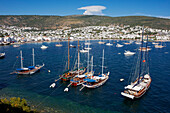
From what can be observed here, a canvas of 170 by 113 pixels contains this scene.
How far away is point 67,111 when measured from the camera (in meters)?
28.9

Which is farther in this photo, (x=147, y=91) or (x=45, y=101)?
(x=147, y=91)

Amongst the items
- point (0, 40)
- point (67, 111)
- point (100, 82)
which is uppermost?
point (0, 40)

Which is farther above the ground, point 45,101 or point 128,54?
point 128,54

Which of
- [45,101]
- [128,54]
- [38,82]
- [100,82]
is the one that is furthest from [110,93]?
[128,54]

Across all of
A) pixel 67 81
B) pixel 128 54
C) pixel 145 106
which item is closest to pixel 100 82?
pixel 67 81

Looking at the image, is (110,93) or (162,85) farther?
(162,85)

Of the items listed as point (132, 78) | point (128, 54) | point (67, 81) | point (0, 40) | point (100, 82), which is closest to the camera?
point (100, 82)

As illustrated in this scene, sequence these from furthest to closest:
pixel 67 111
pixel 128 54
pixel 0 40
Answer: pixel 0 40, pixel 128 54, pixel 67 111

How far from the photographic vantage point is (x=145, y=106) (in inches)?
1224

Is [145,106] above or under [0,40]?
under

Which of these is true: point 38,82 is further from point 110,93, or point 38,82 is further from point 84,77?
point 110,93

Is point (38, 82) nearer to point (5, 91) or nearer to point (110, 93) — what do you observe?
point (5, 91)

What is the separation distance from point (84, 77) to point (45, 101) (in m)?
14.2

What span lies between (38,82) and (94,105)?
21146 millimetres
